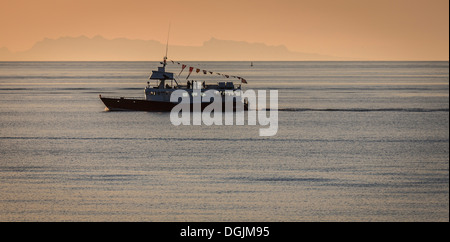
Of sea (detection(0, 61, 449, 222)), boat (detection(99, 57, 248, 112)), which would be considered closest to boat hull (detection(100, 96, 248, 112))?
boat (detection(99, 57, 248, 112))

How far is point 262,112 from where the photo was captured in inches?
3937

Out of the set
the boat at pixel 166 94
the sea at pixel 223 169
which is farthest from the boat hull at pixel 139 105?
the sea at pixel 223 169

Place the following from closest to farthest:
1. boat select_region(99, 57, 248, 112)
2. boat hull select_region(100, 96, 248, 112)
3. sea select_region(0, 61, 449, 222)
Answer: sea select_region(0, 61, 449, 222)
boat select_region(99, 57, 248, 112)
boat hull select_region(100, 96, 248, 112)

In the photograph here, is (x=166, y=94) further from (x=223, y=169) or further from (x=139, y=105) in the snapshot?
(x=223, y=169)

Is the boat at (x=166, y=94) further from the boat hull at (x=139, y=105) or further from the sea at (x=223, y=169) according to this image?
the sea at (x=223, y=169)

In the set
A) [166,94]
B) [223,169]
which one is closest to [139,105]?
[166,94]

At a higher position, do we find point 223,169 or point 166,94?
point 166,94

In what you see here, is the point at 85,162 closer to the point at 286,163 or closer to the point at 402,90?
the point at 286,163

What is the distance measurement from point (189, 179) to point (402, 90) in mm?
118470

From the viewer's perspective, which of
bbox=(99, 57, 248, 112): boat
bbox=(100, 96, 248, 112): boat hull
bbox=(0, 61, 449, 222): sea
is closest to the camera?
bbox=(0, 61, 449, 222): sea

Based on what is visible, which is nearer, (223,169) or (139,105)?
(223,169)

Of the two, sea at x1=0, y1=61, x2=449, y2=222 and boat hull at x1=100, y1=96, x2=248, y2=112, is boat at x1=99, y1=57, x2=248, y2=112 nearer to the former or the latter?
boat hull at x1=100, y1=96, x2=248, y2=112
